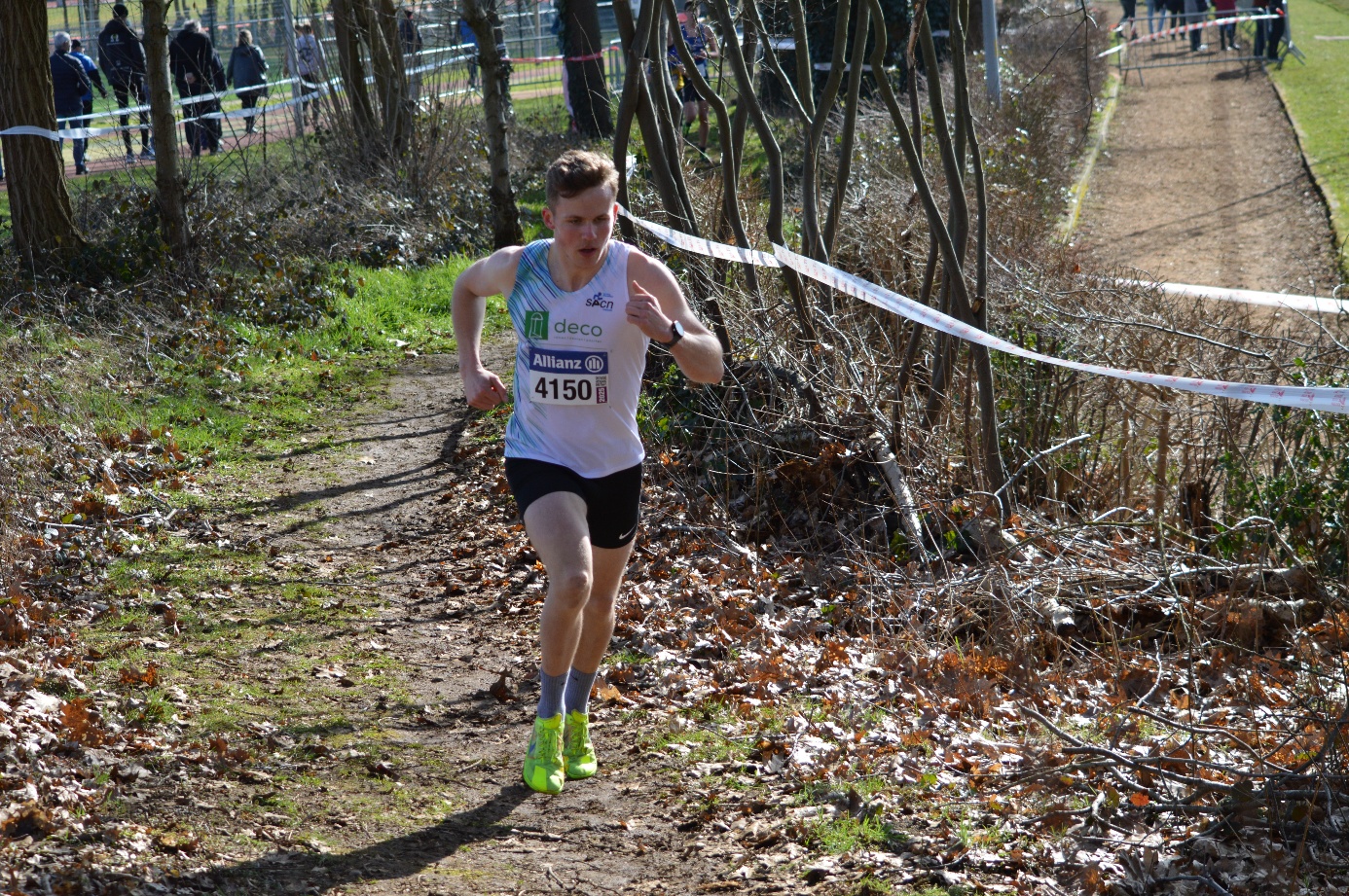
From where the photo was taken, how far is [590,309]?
4.30 m

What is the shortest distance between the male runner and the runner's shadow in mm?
268

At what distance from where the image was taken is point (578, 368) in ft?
14.1

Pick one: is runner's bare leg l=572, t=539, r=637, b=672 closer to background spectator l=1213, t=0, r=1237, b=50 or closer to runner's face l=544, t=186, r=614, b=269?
runner's face l=544, t=186, r=614, b=269

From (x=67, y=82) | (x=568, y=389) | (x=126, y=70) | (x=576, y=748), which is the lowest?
(x=576, y=748)

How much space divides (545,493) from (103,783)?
1.76 m

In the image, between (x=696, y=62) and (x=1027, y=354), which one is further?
(x=696, y=62)

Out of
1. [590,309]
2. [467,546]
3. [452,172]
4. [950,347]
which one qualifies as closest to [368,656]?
[467,546]

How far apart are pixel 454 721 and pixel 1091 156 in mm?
21484

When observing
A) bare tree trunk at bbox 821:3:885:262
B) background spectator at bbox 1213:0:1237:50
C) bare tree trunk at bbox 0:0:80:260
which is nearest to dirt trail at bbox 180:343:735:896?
bare tree trunk at bbox 821:3:885:262

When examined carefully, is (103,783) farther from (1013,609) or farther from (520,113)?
(520,113)

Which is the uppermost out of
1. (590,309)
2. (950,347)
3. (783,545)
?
(590,309)

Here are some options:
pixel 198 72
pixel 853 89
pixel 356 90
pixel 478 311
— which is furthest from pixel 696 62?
pixel 478 311

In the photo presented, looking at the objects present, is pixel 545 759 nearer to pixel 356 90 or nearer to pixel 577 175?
pixel 577 175

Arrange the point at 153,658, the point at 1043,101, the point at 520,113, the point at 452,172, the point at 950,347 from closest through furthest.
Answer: the point at 153,658 < the point at 950,347 < the point at 452,172 < the point at 1043,101 < the point at 520,113
